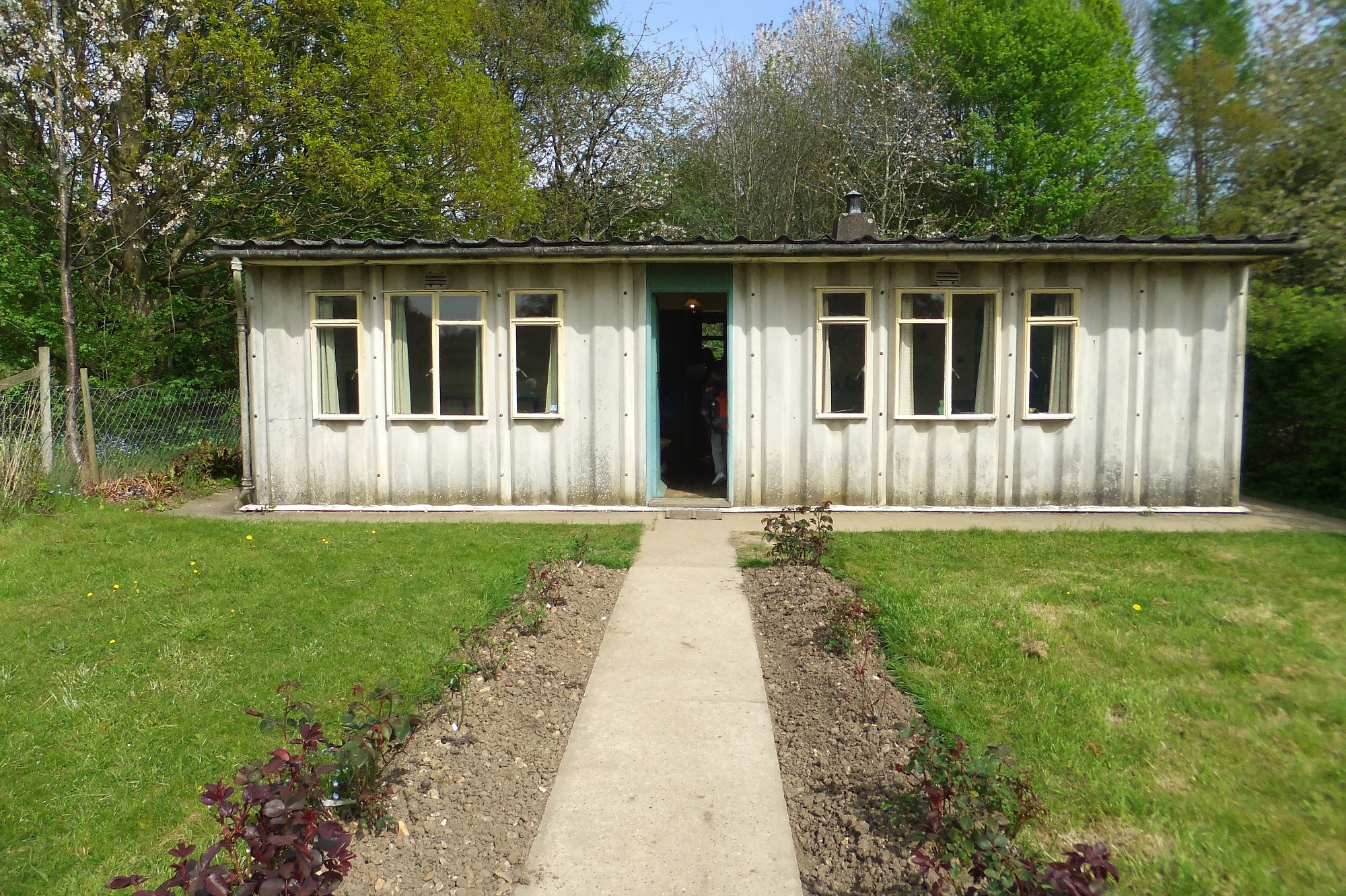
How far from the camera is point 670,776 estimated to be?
160 inches

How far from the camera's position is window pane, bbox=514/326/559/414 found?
1072cm

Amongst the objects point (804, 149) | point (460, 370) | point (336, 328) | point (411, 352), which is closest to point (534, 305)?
point (460, 370)

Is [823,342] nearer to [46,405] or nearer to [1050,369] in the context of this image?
[1050,369]

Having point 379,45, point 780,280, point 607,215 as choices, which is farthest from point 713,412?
point 607,215

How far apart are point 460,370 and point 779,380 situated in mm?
3722

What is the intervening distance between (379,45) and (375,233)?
399cm

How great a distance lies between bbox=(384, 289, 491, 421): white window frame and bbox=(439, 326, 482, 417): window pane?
40mm

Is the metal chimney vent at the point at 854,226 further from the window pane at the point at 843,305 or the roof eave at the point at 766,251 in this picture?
the roof eave at the point at 766,251

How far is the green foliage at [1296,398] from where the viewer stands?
37.0 feet

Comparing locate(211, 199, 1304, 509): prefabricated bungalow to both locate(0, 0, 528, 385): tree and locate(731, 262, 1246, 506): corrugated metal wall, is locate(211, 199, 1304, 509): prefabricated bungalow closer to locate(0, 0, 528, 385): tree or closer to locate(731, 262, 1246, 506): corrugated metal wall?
locate(731, 262, 1246, 506): corrugated metal wall

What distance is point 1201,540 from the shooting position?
8719 mm

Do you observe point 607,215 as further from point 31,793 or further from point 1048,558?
point 31,793

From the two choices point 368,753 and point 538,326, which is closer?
point 368,753

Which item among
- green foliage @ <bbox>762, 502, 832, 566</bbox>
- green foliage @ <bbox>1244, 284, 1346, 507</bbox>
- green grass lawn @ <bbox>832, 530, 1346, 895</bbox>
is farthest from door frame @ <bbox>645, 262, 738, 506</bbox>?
green foliage @ <bbox>1244, 284, 1346, 507</bbox>
